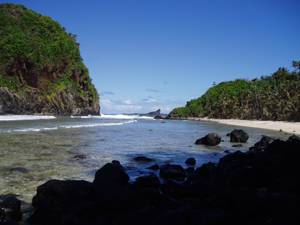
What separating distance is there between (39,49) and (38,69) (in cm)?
1001

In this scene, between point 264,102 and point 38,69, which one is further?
point 38,69

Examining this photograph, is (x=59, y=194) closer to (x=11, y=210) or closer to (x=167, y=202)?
(x=11, y=210)

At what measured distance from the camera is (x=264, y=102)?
2670 inches

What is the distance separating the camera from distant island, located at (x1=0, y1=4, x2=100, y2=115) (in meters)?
67.1

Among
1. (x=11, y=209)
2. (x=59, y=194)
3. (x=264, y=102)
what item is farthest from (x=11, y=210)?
(x=264, y=102)

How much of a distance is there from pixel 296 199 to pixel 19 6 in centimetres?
12364

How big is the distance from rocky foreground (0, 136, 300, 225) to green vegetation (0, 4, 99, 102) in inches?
2813

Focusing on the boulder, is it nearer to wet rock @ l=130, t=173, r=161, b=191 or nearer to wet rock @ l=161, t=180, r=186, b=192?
wet rock @ l=130, t=173, r=161, b=191

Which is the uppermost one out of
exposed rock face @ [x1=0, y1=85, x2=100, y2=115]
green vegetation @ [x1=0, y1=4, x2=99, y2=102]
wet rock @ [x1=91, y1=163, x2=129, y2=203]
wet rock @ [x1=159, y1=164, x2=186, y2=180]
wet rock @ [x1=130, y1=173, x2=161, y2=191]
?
green vegetation @ [x1=0, y1=4, x2=99, y2=102]

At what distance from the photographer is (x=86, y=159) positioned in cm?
932

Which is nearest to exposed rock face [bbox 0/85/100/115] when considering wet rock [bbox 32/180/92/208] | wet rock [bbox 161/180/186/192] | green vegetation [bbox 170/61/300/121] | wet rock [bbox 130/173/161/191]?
green vegetation [bbox 170/61/300/121]

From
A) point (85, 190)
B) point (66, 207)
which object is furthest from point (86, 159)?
point (66, 207)

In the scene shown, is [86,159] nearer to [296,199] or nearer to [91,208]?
[91,208]

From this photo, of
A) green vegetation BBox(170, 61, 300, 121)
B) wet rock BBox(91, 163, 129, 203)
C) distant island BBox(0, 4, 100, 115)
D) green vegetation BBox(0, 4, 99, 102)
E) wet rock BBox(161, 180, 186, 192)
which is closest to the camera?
wet rock BBox(91, 163, 129, 203)
